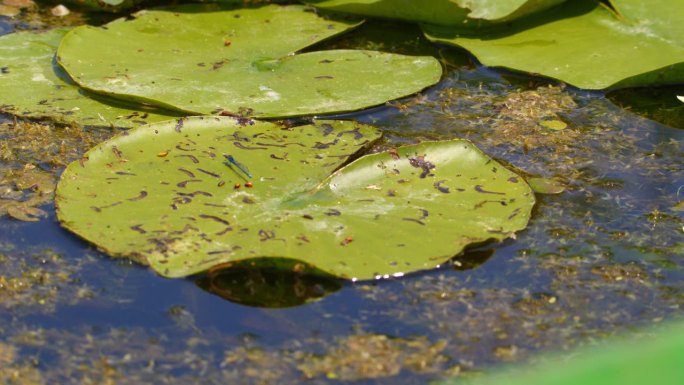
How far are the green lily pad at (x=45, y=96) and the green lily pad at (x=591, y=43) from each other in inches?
44.6

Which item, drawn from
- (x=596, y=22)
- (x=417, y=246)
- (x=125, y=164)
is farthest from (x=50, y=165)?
(x=596, y=22)

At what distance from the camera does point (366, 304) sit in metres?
1.97

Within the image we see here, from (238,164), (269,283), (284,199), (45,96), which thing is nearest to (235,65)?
(45,96)

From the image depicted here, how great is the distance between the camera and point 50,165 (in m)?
2.56

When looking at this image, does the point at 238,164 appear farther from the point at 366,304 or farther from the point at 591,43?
the point at 591,43

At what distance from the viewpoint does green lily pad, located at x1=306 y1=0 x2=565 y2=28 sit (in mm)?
3100

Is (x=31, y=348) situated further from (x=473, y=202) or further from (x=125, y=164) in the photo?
(x=473, y=202)

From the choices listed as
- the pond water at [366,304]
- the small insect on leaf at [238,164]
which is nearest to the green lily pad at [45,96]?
the pond water at [366,304]

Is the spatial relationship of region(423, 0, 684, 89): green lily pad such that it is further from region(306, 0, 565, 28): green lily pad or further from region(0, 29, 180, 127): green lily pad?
region(0, 29, 180, 127): green lily pad

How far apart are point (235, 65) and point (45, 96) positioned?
23.8 inches

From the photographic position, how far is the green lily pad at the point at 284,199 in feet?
6.63

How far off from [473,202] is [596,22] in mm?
1241

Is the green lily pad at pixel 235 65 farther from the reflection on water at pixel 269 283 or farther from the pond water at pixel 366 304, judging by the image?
the reflection on water at pixel 269 283

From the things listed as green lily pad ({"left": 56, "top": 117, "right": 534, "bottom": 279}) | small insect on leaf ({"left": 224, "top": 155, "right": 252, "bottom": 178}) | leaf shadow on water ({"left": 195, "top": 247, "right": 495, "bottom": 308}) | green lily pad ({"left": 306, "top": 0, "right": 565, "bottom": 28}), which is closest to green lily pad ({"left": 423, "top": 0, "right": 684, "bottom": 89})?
green lily pad ({"left": 306, "top": 0, "right": 565, "bottom": 28})
